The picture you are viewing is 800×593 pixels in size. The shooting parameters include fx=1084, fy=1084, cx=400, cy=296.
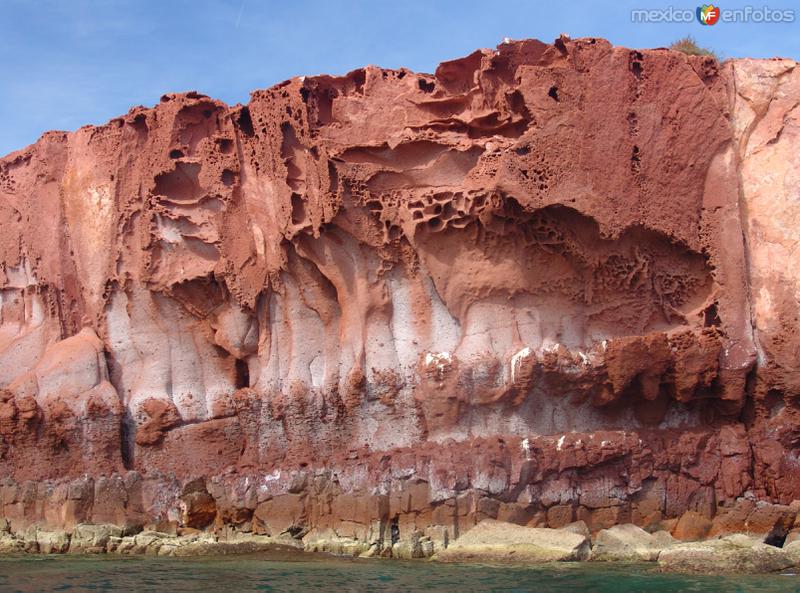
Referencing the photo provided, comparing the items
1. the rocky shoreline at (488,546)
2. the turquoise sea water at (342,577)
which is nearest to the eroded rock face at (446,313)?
the rocky shoreline at (488,546)

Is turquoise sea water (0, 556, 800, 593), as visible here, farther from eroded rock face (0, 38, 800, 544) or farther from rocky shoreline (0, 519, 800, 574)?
eroded rock face (0, 38, 800, 544)

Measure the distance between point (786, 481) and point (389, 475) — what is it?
194 inches

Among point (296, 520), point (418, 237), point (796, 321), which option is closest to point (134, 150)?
point (418, 237)

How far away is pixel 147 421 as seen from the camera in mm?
15883

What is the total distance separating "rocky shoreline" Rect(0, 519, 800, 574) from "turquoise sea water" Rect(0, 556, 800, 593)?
0.97ft

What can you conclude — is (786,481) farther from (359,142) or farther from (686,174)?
(359,142)

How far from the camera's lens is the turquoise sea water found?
10.9 m

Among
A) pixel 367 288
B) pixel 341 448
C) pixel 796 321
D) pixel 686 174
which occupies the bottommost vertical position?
pixel 341 448

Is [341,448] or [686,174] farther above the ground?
[686,174]

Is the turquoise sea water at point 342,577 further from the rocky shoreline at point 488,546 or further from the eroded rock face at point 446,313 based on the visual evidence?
the eroded rock face at point 446,313

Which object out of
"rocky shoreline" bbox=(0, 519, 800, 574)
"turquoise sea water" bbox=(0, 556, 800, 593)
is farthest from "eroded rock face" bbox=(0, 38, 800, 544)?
"turquoise sea water" bbox=(0, 556, 800, 593)

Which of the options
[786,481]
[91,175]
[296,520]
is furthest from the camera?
[91,175]

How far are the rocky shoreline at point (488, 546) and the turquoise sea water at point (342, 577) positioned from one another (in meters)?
0.30

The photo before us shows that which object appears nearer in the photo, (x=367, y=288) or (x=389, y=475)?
(x=389, y=475)
